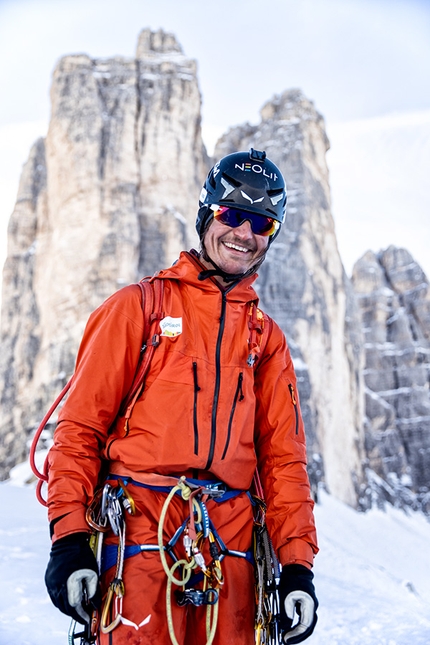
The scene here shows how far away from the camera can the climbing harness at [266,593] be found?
2.37m

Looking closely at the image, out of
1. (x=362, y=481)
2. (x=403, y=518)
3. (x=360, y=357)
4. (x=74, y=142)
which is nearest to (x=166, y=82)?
(x=74, y=142)

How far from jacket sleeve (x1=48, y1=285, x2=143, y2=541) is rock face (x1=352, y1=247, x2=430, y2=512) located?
4469 centimetres

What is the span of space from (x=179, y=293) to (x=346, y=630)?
4475mm

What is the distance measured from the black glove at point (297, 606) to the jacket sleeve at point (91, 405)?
95 cm

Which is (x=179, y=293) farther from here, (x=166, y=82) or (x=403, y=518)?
(x=403, y=518)

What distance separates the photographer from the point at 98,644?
6.97 ft

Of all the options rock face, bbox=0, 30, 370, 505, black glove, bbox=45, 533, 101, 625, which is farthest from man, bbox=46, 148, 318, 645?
rock face, bbox=0, 30, 370, 505

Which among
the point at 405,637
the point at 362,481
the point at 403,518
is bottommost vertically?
the point at 403,518

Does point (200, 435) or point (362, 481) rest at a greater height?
point (200, 435)

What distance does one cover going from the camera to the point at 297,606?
7.82ft

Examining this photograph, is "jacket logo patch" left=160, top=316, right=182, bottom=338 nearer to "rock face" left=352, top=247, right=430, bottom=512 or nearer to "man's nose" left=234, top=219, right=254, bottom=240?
"man's nose" left=234, top=219, right=254, bottom=240

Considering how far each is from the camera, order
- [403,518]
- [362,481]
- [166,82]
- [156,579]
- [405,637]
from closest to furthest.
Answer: [156,579] → [405,637] → [166,82] → [362,481] → [403,518]

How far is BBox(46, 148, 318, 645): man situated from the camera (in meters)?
2.16

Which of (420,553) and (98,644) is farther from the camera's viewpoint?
(420,553)
